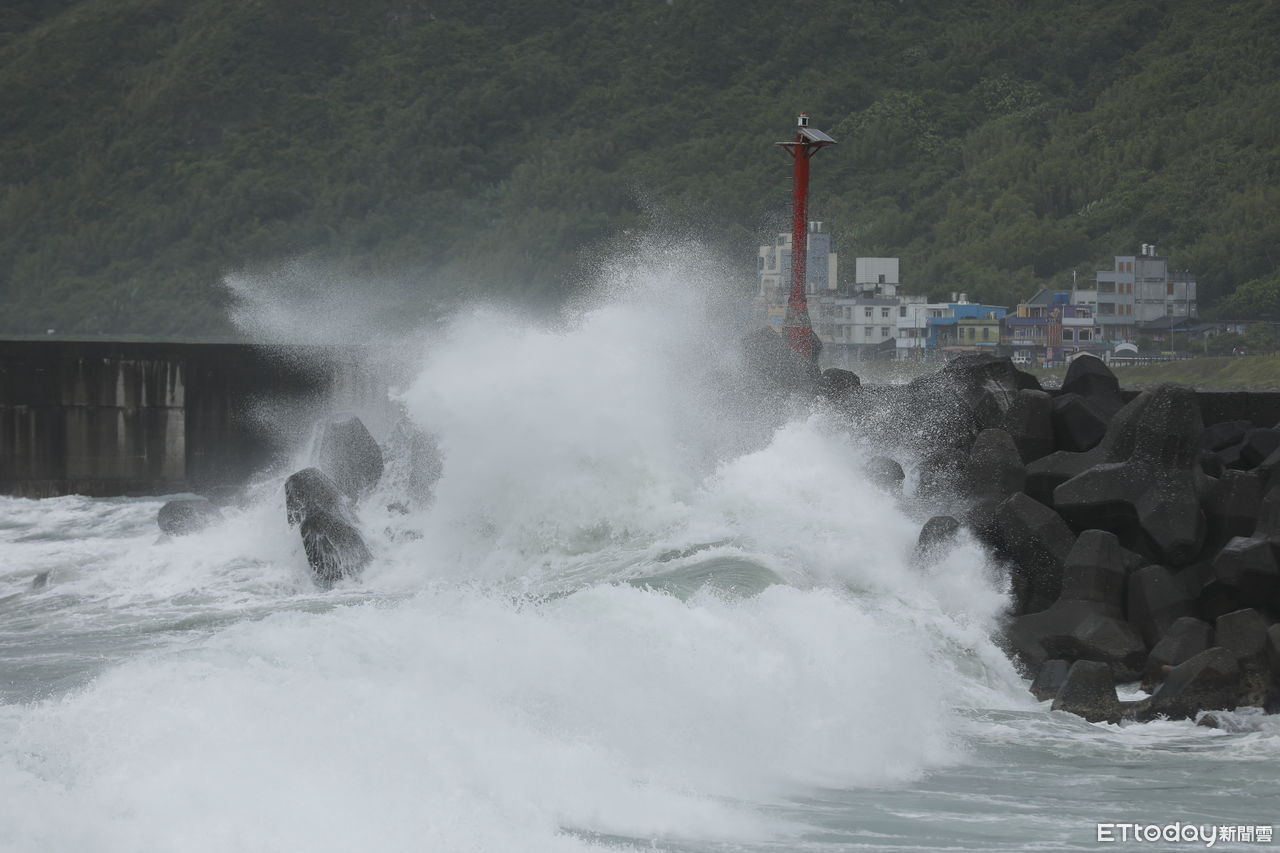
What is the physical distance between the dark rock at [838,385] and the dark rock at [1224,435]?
290 cm

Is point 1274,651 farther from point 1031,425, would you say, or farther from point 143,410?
point 143,410

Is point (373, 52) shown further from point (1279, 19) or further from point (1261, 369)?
point (1261, 369)

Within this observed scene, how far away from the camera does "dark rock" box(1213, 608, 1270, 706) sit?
30.2 feet

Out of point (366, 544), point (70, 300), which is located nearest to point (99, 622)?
point (366, 544)

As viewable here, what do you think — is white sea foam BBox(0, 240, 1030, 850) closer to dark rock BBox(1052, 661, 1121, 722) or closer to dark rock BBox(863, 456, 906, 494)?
dark rock BBox(863, 456, 906, 494)

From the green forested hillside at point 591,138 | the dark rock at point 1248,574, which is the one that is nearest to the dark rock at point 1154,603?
the dark rock at point 1248,574

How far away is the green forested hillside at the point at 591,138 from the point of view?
42.8 m

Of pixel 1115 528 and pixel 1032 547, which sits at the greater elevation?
pixel 1115 528

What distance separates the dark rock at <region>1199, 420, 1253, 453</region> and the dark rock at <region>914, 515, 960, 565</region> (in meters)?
2.98

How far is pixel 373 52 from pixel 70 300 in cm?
1888

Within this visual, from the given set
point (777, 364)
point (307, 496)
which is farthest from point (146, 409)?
point (777, 364)

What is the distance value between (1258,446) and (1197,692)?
3913 millimetres

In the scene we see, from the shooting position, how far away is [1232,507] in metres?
10.9

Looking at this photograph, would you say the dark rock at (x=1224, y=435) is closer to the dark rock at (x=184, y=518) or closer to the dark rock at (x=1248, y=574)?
the dark rock at (x=1248, y=574)
